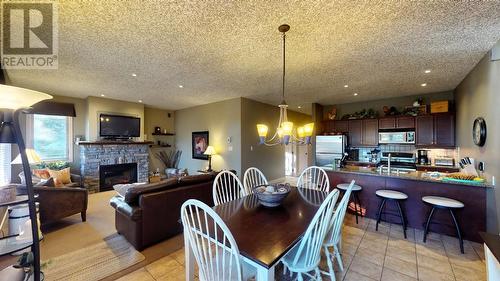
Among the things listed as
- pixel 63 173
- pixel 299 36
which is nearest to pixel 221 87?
pixel 299 36

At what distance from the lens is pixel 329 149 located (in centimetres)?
555

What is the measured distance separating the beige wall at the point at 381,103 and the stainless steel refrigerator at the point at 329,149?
36.3 inches

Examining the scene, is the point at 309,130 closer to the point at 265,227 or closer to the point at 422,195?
the point at 265,227

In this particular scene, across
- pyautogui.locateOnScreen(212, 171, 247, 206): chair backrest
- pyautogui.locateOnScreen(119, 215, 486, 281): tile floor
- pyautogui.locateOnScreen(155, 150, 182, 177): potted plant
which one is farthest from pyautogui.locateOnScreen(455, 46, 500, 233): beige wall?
pyautogui.locateOnScreen(155, 150, 182, 177): potted plant

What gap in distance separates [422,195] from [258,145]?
12.4ft

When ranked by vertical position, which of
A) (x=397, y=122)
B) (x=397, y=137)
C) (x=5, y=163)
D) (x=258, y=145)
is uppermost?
(x=397, y=122)

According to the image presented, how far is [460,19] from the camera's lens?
1938 mm

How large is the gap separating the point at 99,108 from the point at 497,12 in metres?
7.39

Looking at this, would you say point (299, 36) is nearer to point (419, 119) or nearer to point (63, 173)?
point (419, 119)

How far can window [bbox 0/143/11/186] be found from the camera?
13.8 feet

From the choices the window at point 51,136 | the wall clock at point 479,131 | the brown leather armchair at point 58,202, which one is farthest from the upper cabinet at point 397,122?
the window at point 51,136

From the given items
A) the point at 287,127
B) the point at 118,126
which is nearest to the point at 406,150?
the point at 287,127

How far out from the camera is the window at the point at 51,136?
4734mm

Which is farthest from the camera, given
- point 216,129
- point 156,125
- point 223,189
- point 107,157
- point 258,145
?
point 156,125
